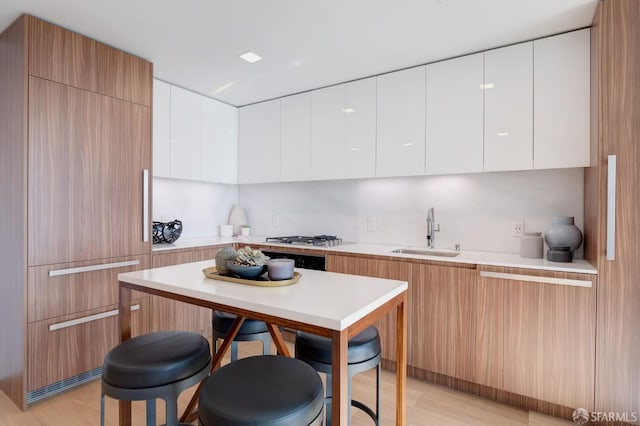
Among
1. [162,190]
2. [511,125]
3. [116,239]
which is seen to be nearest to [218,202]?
[162,190]

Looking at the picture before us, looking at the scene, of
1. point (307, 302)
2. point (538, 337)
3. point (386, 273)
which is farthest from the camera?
point (386, 273)

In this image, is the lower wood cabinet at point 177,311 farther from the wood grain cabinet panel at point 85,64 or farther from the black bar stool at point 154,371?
the black bar stool at point 154,371

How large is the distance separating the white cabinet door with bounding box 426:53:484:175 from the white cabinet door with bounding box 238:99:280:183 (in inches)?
62.6

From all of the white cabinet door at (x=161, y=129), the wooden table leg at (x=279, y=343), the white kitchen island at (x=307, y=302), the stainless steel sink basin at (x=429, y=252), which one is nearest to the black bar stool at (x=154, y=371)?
the white kitchen island at (x=307, y=302)

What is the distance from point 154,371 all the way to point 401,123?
2.41m

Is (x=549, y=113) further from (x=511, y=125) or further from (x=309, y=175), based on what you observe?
(x=309, y=175)

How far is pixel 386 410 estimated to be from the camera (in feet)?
6.98

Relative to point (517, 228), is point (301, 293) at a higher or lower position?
lower

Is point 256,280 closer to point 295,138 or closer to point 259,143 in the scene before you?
point 295,138

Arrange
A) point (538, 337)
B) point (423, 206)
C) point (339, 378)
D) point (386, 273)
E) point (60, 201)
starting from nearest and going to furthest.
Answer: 1. point (339, 378)
2. point (538, 337)
3. point (60, 201)
4. point (386, 273)
5. point (423, 206)

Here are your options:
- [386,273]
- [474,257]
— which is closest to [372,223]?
[386,273]

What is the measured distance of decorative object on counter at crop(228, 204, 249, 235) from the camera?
407cm

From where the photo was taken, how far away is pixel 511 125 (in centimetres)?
239

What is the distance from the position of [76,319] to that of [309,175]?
2150 millimetres
